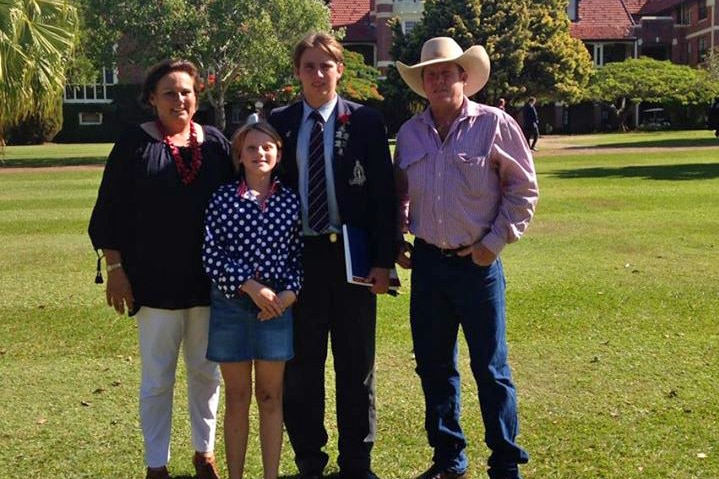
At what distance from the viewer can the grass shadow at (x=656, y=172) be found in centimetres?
1928

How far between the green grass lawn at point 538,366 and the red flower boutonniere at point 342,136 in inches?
71.1

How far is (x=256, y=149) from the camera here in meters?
4.09

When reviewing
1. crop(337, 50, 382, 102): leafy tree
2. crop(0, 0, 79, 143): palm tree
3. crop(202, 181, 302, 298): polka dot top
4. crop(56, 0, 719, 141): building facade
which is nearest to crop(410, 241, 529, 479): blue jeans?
crop(202, 181, 302, 298): polka dot top

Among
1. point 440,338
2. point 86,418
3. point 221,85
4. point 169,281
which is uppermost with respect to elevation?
point 221,85

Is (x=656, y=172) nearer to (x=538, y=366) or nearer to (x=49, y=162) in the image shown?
(x=538, y=366)

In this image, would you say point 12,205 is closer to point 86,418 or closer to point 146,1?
point 86,418

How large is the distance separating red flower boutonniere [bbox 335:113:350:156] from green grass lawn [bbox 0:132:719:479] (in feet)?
5.93

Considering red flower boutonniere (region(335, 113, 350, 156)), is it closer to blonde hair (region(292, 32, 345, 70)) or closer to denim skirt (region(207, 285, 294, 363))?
blonde hair (region(292, 32, 345, 70))

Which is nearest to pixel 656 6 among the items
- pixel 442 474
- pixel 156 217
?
pixel 442 474

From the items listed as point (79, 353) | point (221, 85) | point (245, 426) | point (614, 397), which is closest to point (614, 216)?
point (614, 397)

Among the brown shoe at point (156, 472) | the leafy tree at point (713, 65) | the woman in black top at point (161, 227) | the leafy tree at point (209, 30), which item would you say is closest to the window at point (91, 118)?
the leafy tree at point (209, 30)

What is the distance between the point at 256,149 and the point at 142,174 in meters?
0.60

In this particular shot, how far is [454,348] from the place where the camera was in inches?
178

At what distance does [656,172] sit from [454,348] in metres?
17.5
